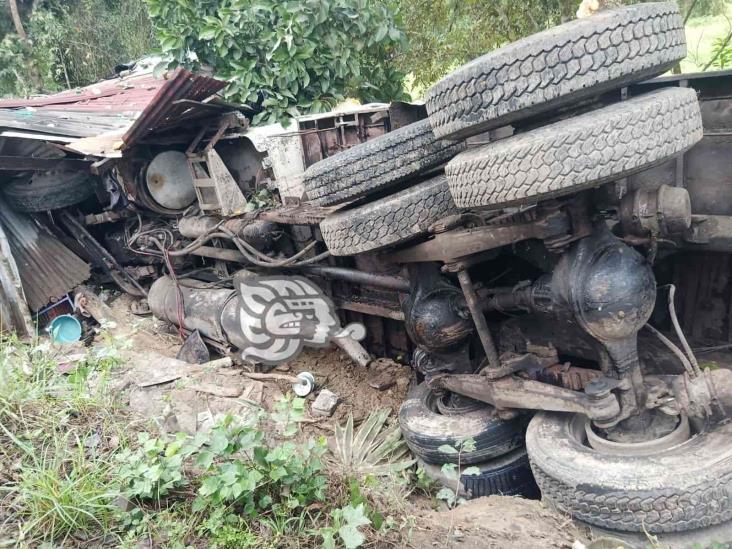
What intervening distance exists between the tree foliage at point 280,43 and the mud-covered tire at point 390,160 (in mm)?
3033

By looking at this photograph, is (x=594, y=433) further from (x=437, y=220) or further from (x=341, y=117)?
(x=341, y=117)

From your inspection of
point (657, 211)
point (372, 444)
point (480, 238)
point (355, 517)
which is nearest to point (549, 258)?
point (480, 238)

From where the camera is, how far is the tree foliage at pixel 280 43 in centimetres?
539

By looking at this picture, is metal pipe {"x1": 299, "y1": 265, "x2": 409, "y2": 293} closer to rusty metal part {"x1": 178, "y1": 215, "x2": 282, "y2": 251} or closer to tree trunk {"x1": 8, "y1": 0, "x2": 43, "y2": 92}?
rusty metal part {"x1": 178, "y1": 215, "x2": 282, "y2": 251}

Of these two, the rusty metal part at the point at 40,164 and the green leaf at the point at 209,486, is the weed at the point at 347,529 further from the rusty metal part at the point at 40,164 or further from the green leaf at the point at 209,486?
the rusty metal part at the point at 40,164

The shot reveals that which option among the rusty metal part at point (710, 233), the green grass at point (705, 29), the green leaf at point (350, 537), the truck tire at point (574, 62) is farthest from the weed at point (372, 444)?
the green grass at point (705, 29)

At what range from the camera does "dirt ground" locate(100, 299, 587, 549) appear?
2.02 m

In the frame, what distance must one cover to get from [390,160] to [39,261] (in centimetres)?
510

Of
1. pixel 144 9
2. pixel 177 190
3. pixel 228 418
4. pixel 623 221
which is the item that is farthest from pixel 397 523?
pixel 144 9

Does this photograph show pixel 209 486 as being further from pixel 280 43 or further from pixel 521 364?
pixel 280 43

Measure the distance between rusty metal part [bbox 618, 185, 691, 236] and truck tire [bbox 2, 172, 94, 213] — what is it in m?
5.87

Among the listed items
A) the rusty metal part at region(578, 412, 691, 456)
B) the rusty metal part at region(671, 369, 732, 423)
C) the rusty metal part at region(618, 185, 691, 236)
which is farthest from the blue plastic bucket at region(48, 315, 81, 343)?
the rusty metal part at region(671, 369, 732, 423)

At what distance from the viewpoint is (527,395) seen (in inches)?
96.0

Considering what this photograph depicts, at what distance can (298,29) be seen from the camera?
5348 mm
